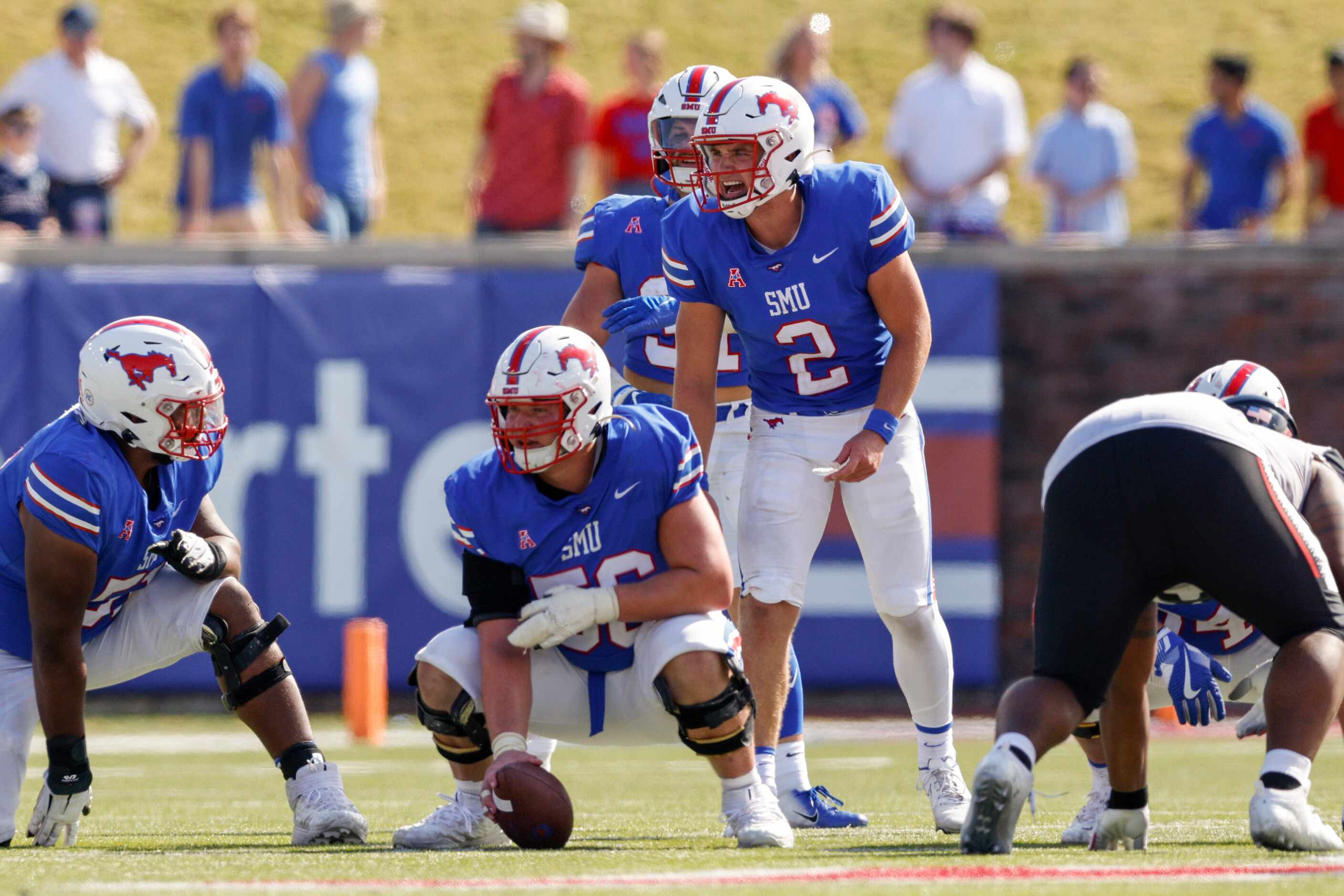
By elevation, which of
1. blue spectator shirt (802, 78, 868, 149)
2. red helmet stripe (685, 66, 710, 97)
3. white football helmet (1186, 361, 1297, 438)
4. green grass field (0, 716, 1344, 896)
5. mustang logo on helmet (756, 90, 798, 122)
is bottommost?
green grass field (0, 716, 1344, 896)

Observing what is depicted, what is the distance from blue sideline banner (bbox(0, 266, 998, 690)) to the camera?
35.1ft

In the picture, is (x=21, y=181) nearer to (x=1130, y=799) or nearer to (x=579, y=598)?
(x=579, y=598)

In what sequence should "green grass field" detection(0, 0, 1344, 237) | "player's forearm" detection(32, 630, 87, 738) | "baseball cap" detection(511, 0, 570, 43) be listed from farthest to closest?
"green grass field" detection(0, 0, 1344, 237) < "baseball cap" detection(511, 0, 570, 43) < "player's forearm" detection(32, 630, 87, 738)

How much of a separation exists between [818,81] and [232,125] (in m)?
3.38

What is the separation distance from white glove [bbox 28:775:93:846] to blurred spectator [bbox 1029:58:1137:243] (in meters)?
8.66

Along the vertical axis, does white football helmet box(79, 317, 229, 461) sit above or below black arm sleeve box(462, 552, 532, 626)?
above

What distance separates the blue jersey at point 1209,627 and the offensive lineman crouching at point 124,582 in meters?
2.50

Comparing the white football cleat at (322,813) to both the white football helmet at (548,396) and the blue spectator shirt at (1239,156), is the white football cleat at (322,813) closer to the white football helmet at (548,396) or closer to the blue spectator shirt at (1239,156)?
the white football helmet at (548,396)

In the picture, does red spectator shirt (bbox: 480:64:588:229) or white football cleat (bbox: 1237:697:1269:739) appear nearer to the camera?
white football cleat (bbox: 1237:697:1269:739)

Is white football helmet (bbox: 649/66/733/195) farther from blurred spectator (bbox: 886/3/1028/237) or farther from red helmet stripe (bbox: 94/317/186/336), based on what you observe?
blurred spectator (bbox: 886/3/1028/237)

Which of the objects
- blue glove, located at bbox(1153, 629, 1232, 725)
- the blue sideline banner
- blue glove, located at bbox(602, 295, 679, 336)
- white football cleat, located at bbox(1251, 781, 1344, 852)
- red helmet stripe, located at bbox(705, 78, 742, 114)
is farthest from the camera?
the blue sideline banner

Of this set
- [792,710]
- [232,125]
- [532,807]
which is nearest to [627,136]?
[232,125]

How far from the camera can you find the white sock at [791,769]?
5977 millimetres

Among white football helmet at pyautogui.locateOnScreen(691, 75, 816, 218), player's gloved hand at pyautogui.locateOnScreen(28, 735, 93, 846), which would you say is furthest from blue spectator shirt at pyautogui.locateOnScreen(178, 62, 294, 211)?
player's gloved hand at pyautogui.locateOnScreen(28, 735, 93, 846)
